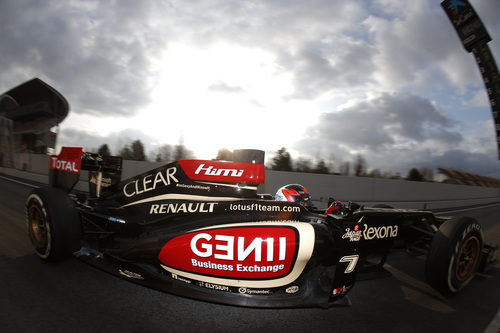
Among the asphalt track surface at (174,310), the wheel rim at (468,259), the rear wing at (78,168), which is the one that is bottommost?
the asphalt track surface at (174,310)

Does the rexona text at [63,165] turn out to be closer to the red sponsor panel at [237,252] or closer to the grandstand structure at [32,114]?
the red sponsor panel at [237,252]

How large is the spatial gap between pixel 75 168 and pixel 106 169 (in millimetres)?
507

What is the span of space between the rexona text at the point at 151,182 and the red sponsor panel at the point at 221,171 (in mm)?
167

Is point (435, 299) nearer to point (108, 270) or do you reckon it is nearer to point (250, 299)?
point (250, 299)

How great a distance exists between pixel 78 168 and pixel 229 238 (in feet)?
8.02

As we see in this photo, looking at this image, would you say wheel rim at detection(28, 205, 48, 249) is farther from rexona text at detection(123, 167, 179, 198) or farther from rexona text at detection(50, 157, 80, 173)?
rexona text at detection(123, 167, 179, 198)

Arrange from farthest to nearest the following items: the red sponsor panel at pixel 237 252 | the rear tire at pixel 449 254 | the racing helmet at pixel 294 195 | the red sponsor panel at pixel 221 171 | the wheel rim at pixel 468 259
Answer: the racing helmet at pixel 294 195 → the wheel rim at pixel 468 259 → the red sponsor panel at pixel 221 171 → the rear tire at pixel 449 254 → the red sponsor panel at pixel 237 252

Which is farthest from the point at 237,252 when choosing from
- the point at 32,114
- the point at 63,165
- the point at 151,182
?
the point at 32,114

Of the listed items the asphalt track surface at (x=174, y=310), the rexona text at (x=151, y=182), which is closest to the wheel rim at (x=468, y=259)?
the asphalt track surface at (x=174, y=310)

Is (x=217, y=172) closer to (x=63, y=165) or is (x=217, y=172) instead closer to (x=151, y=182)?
(x=151, y=182)

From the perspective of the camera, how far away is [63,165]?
3494 millimetres

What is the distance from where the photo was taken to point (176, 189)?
8.80ft

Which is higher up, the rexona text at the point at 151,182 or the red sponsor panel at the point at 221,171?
the red sponsor panel at the point at 221,171

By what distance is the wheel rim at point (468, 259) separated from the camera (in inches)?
115
